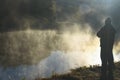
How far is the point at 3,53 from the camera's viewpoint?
33656 mm

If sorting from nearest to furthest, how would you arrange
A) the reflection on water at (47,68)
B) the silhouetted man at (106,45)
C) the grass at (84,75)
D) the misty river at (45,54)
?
the silhouetted man at (106,45) < the grass at (84,75) < the reflection on water at (47,68) < the misty river at (45,54)

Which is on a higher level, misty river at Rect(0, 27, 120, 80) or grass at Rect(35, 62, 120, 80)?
misty river at Rect(0, 27, 120, 80)

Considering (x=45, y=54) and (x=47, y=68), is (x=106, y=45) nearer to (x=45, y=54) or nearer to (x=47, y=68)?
(x=47, y=68)

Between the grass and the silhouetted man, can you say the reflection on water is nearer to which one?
the grass

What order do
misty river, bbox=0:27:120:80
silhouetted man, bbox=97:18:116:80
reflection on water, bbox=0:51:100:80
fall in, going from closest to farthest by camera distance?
silhouetted man, bbox=97:18:116:80
reflection on water, bbox=0:51:100:80
misty river, bbox=0:27:120:80

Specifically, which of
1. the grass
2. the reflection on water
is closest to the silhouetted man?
the grass

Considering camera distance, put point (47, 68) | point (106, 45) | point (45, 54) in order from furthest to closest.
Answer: point (45, 54), point (47, 68), point (106, 45)

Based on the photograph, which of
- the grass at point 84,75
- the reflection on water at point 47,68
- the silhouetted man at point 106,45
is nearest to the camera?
the silhouetted man at point 106,45

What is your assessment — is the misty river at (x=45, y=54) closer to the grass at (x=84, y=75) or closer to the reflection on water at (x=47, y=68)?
the reflection on water at (x=47, y=68)

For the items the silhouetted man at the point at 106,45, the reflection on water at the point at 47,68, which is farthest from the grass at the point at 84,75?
the reflection on water at the point at 47,68

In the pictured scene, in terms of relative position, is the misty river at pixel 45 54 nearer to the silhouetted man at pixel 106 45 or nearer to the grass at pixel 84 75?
the grass at pixel 84 75

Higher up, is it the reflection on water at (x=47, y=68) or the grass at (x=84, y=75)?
the reflection on water at (x=47, y=68)

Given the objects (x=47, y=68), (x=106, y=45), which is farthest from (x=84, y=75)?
(x=47, y=68)

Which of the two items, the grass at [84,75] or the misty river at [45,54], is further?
the misty river at [45,54]
